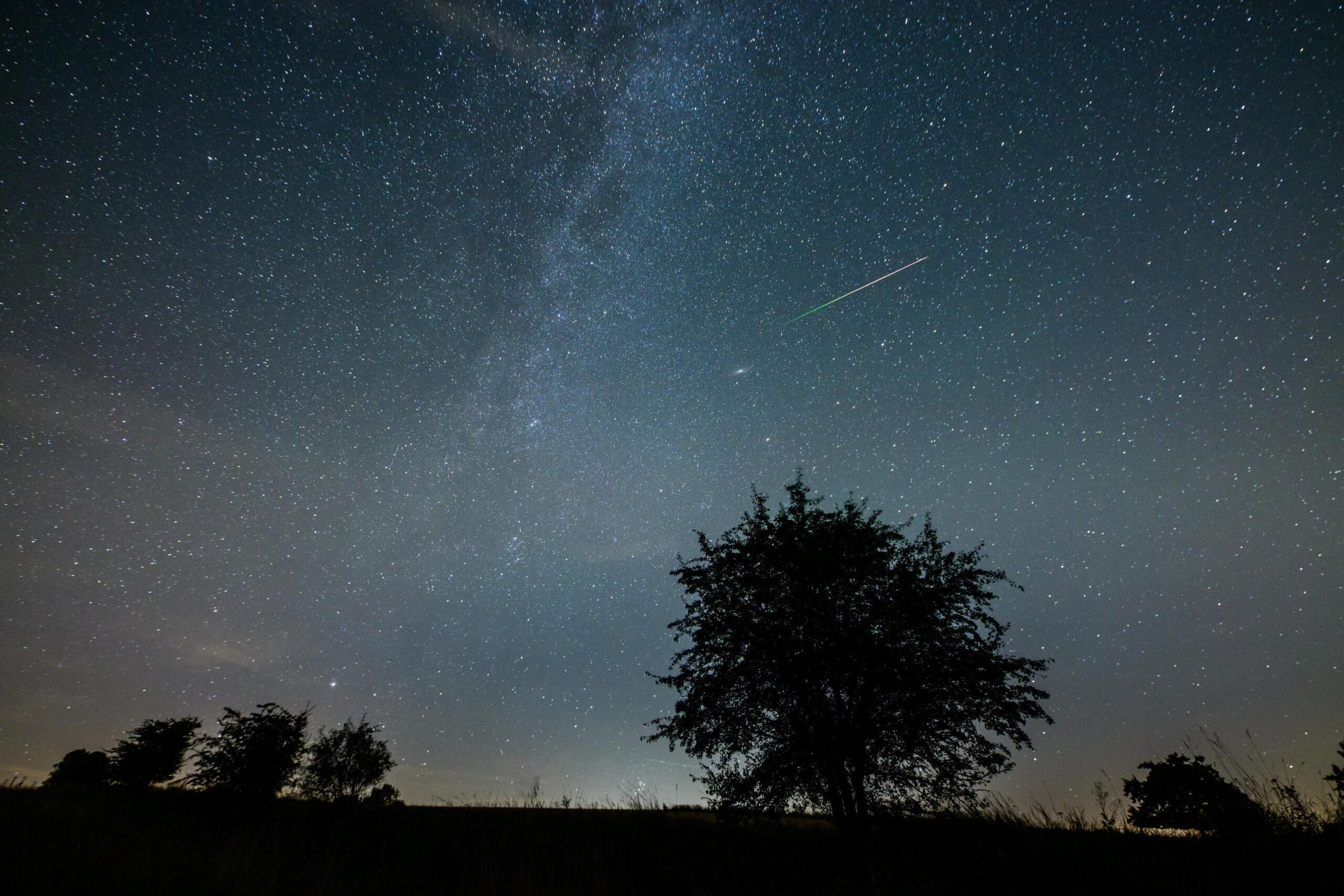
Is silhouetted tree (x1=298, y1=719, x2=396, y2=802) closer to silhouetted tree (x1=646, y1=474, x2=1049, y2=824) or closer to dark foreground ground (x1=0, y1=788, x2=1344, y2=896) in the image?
dark foreground ground (x1=0, y1=788, x2=1344, y2=896)

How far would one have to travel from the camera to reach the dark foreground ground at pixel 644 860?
5688 mm

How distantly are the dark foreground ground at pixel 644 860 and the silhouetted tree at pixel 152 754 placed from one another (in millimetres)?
16443

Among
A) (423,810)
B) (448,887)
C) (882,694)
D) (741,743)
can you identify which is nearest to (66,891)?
(448,887)

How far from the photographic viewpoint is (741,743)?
14336mm

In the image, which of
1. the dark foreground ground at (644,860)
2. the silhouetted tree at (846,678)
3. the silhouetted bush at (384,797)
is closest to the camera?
the dark foreground ground at (644,860)

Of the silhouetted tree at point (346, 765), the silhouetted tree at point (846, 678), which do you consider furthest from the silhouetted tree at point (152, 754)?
the silhouetted tree at point (846, 678)

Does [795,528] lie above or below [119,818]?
above

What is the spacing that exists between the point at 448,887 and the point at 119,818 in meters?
11.2

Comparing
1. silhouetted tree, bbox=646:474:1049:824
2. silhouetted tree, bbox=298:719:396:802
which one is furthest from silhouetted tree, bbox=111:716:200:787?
silhouetted tree, bbox=646:474:1049:824

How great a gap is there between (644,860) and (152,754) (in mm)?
33809

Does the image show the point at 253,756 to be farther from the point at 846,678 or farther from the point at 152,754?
the point at 846,678

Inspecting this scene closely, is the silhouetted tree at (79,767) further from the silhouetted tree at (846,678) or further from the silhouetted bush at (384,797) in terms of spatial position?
the silhouetted tree at (846,678)

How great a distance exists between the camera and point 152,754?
27.5 meters

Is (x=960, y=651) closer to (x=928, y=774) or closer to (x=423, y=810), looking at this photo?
(x=928, y=774)
